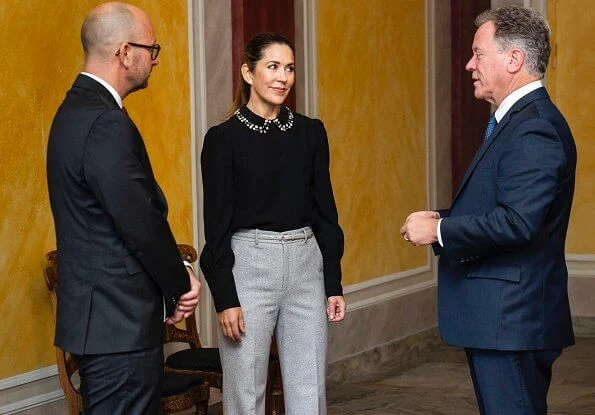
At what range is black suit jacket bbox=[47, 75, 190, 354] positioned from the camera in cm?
305

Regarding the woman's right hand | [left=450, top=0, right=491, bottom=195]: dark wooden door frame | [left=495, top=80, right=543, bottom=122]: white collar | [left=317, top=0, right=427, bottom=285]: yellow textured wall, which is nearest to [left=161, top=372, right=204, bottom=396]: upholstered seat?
the woman's right hand

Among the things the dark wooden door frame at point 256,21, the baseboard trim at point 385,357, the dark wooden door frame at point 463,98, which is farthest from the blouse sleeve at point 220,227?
the dark wooden door frame at point 463,98

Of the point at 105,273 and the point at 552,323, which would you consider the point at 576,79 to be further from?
the point at 105,273

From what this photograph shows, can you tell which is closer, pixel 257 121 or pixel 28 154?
pixel 257 121

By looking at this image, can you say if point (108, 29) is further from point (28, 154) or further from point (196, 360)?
point (196, 360)

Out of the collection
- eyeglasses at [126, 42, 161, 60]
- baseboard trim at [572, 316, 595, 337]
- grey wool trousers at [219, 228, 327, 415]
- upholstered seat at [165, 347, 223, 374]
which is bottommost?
baseboard trim at [572, 316, 595, 337]

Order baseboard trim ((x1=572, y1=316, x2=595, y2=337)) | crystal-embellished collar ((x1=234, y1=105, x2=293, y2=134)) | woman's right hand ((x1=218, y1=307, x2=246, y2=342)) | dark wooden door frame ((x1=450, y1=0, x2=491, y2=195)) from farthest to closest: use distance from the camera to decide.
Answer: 1. baseboard trim ((x1=572, y1=316, x2=595, y2=337))
2. dark wooden door frame ((x1=450, y1=0, x2=491, y2=195))
3. crystal-embellished collar ((x1=234, y1=105, x2=293, y2=134))
4. woman's right hand ((x1=218, y1=307, x2=246, y2=342))

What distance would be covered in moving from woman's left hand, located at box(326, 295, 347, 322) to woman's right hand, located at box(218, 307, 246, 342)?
1.17 feet

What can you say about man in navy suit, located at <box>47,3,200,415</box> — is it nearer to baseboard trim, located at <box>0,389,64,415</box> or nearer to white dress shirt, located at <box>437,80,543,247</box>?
white dress shirt, located at <box>437,80,543,247</box>

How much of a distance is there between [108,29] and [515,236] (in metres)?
1.27

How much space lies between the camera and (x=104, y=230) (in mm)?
3102

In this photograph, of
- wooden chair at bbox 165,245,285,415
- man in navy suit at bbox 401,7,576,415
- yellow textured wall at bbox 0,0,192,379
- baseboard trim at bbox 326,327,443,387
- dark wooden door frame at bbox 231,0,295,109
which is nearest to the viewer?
man in navy suit at bbox 401,7,576,415

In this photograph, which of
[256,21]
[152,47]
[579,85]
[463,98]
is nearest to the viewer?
[152,47]

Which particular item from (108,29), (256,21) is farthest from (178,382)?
(256,21)
